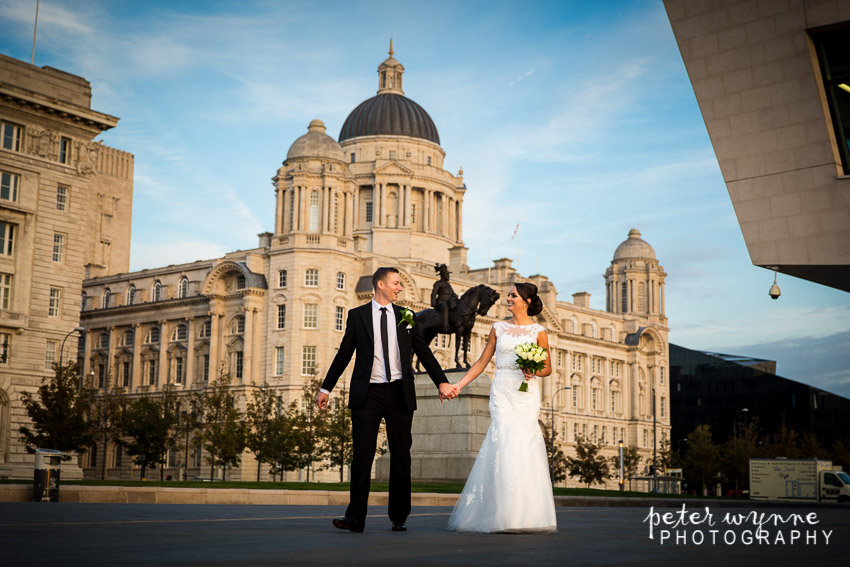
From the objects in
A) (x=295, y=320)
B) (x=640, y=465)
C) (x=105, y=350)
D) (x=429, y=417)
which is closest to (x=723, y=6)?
(x=429, y=417)

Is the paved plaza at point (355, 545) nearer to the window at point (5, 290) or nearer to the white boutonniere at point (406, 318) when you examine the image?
the white boutonniere at point (406, 318)

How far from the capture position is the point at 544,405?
362 ft

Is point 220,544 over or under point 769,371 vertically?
under

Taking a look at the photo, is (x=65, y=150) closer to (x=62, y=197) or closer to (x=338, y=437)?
(x=62, y=197)

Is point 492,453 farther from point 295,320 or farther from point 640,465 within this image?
point 640,465

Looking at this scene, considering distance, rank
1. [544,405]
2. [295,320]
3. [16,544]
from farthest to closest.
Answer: [544,405]
[295,320]
[16,544]

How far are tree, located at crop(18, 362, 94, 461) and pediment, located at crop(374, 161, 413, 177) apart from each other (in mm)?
65601

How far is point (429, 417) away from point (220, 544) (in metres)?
21.4

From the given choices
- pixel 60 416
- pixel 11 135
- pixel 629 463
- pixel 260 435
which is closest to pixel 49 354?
pixel 60 416

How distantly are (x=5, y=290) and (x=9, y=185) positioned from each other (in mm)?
5888

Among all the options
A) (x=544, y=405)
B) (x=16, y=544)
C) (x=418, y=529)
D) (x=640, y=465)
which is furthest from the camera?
(x=640, y=465)

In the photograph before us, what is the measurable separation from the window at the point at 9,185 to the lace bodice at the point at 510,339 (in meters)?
51.1

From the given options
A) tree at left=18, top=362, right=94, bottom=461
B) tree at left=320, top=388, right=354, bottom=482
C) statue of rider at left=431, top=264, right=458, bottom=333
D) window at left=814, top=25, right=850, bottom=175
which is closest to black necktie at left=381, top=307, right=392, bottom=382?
window at left=814, top=25, right=850, bottom=175

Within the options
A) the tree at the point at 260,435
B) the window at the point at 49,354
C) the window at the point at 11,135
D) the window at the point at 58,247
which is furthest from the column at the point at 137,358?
the window at the point at 11,135
